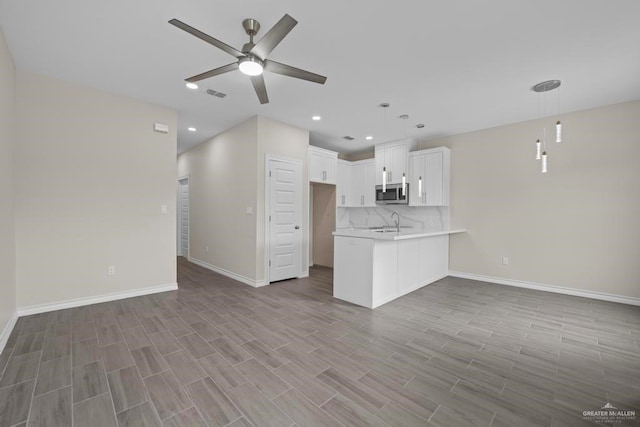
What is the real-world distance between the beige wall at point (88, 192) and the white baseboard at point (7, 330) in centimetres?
27

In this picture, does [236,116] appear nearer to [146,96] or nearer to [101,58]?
[146,96]

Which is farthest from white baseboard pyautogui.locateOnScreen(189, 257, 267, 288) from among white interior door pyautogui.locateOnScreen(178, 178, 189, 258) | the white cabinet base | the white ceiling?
the white ceiling

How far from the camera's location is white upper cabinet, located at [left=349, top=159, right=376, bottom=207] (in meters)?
6.24

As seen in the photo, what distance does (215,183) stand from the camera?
5.66 m

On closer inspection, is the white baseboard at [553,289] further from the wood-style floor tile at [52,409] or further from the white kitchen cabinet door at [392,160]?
the wood-style floor tile at [52,409]

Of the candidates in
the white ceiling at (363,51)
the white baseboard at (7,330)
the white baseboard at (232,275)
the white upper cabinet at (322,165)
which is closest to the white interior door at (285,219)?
the white baseboard at (232,275)

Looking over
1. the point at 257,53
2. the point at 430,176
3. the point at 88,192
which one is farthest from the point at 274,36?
the point at 430,176

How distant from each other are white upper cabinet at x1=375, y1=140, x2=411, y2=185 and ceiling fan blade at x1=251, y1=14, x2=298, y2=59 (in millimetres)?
3893

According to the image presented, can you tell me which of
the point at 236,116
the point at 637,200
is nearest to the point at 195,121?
the point at 236,116

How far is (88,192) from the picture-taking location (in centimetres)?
350

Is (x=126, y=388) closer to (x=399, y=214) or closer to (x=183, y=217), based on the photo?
(x=399, y=214)

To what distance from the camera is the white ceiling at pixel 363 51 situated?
2.11m

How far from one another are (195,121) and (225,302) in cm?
339

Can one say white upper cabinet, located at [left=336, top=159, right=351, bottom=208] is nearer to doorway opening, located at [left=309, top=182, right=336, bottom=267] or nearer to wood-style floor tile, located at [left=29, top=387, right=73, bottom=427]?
doorway opening, located at [left=309, top=182, right=336, bottom=267]
